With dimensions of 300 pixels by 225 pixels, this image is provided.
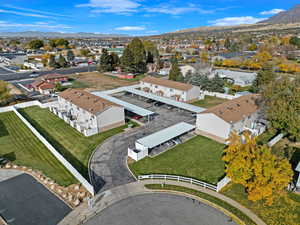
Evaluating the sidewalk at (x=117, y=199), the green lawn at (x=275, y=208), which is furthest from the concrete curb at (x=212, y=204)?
the green lawn at (x=275, y=208)

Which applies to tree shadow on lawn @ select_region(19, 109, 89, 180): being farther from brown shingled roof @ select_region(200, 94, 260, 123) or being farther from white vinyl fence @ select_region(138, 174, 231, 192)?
brown shingled roof @ select_region(200, 94, 260, 123)

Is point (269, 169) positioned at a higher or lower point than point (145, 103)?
higher

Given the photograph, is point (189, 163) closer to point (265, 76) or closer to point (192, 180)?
point (192, 180)

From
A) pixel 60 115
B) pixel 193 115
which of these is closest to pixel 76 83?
pixel 60 115

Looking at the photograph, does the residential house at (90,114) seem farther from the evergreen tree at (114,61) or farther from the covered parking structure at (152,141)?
the evergreen tree at (114,61)

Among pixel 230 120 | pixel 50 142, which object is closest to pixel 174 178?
pixel 230 120

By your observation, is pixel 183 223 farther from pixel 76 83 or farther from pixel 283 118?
pixel 76 83

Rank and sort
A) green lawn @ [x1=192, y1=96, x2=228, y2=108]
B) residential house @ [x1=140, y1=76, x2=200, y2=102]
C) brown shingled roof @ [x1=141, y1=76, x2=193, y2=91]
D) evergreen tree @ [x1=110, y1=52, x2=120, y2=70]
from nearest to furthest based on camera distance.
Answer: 1. green lawn @ [x1=192, y1=96, x2=228, y2=108]
2. residential house @ [x1=140, y1=76, x2=200, y2=102]
3. brown shingled roof @ [x1=141, y1=76, x2=193, y2=91]
4. evergreen tree @ [x1=110, y1=52, x2=120, y2=70]

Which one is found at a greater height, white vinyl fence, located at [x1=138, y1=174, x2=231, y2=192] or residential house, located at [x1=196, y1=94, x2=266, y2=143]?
residential house, located at [x1=196, y1=94, x2=266, y2=143]

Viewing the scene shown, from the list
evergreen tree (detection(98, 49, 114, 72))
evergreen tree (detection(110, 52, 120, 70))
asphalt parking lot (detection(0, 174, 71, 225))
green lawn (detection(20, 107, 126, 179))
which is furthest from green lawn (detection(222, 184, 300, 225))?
evergreen tree (detection(110, 52, 120, 70))
